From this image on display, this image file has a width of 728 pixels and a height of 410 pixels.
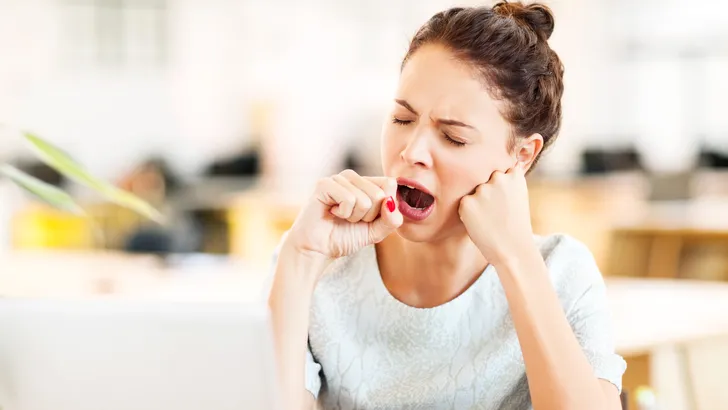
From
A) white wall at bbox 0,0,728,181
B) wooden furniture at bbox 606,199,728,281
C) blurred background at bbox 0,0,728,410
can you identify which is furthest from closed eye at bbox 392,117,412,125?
white wall at bbox 0,0,728,181

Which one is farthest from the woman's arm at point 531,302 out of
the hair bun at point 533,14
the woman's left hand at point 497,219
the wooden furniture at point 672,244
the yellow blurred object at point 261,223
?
the yellow blurred object at point 261,223

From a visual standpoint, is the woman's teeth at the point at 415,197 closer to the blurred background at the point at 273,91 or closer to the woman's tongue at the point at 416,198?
the woman's tongue at the point at 416,198

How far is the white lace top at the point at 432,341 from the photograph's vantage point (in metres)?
1.32

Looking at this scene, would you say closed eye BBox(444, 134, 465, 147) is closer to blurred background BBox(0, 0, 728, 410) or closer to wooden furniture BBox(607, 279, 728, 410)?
wooden furniture BBox(607, 279, 728, 410)

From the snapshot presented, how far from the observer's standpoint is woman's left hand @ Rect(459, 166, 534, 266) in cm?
123

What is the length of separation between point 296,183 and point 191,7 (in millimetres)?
2141

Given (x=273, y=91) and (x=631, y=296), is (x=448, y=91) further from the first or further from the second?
(x=273, y=91)

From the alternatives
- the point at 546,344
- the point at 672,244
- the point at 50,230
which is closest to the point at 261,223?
the point at 50,230

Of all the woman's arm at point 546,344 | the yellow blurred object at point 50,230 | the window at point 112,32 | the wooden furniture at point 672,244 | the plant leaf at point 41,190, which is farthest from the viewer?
the window at point 112,32

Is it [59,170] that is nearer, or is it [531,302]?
[59,170]

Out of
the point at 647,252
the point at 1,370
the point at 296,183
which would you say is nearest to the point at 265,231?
the point at 647,252

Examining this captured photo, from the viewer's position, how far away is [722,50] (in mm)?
9695

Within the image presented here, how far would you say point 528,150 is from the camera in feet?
4.38

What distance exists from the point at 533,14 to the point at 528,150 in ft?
0.65
